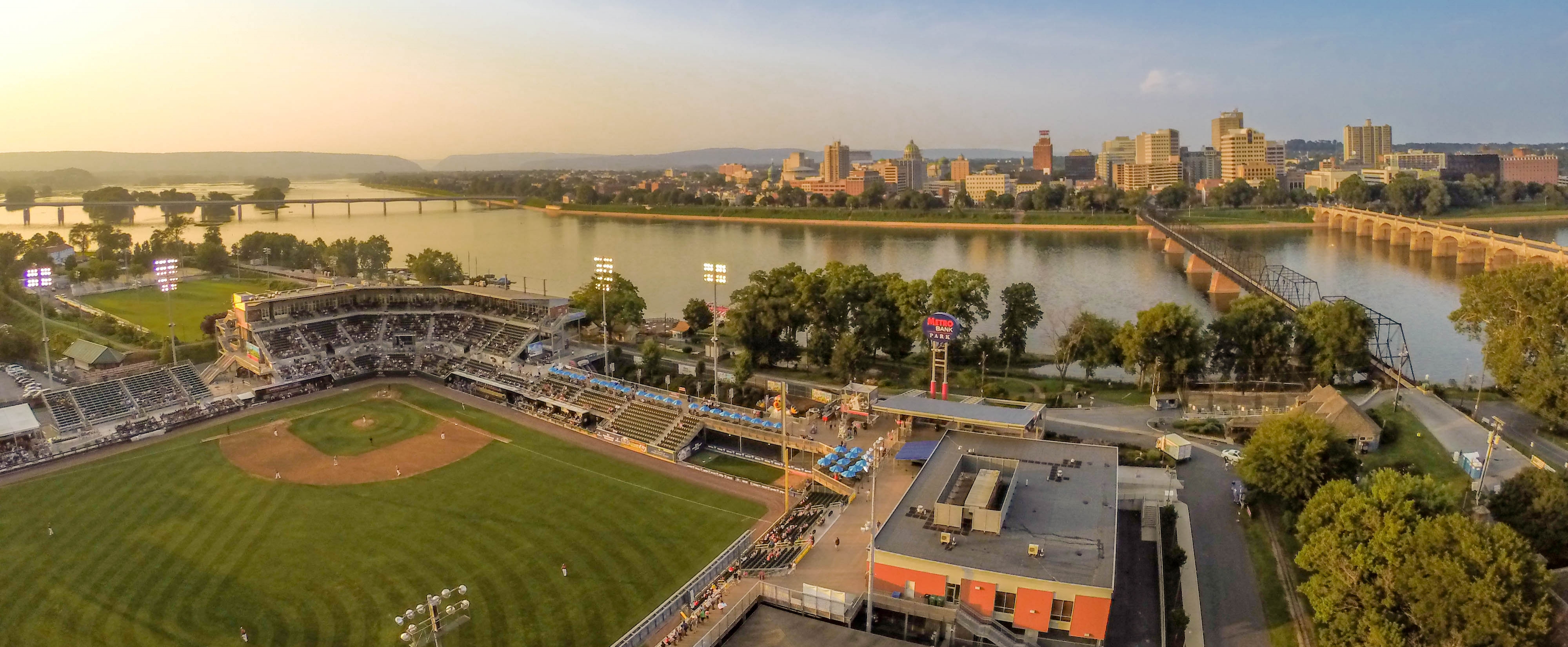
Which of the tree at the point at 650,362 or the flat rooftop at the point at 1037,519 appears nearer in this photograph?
the flat rooftop at the point at 1037,519

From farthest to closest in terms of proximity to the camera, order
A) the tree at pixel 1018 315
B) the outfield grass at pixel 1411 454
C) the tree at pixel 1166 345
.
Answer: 1. the tree at pixel 1018 315
2. the tree at pixel 1166 345
3. the outfield grass at pixel 1411 454

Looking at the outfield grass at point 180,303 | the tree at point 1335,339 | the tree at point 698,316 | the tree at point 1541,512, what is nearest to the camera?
the tree at point 1541,512

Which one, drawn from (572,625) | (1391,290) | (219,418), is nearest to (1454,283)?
(1391,290)

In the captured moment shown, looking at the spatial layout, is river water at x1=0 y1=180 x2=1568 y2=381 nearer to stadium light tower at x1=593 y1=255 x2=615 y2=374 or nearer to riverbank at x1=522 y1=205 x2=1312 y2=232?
riverbank at x1=522 y1=205 x2=1312 y2=232

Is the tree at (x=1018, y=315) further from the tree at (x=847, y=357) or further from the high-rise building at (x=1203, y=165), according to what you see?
the high-rise building at (x=1203, y=165)

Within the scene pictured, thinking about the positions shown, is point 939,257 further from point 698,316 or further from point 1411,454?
point 1411,454

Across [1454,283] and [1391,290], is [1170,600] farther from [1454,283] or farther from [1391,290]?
[1454,283]

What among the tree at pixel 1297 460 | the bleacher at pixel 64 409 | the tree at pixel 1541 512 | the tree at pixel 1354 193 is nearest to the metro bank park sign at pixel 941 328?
the tree at pixel 1297 460

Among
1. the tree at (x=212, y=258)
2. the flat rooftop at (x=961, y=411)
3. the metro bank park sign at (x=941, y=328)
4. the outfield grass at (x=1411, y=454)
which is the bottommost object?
the outfield grass at (x=1411, y=454)
